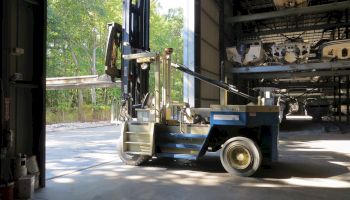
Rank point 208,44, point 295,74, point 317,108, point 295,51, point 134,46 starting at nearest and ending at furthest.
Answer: point 134,46 < point 208,44 < point 295,51 < point 295,74 < point 317,108

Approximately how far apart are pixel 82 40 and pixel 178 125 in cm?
2749

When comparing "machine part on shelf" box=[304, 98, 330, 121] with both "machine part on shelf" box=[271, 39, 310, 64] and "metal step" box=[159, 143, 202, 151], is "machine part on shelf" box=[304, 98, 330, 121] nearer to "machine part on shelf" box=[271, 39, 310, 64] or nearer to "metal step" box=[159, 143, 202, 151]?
"machine part on shelf" box=[271, 39, 310, 64]

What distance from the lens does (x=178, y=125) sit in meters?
7.58

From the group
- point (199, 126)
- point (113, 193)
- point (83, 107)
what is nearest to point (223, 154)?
point (199, 126)

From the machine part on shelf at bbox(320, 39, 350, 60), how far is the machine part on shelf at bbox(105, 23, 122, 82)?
34.0ft

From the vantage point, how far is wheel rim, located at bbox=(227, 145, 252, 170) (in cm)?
678

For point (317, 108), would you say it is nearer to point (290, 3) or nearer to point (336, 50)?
point (336, 50)

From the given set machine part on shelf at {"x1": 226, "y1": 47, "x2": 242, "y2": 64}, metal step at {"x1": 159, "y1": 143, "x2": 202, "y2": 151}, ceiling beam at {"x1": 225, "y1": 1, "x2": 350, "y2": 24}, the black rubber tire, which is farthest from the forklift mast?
ceiling beam at {"x1": 225, "y1": 1, "x2": 350, "y2": 24}

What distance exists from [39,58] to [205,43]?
390 inches

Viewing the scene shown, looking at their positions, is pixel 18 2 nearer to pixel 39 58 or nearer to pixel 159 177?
pixel 39 58

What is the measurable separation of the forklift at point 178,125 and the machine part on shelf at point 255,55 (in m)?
7.97

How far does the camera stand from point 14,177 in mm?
4957

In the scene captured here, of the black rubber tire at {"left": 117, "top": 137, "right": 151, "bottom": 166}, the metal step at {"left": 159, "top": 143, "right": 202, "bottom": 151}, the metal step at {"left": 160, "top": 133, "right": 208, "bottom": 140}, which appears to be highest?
the metal step at {"left": 160, "top": 133, "right": 208, "bottom": 140}

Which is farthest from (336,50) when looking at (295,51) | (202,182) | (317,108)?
(202,182)
